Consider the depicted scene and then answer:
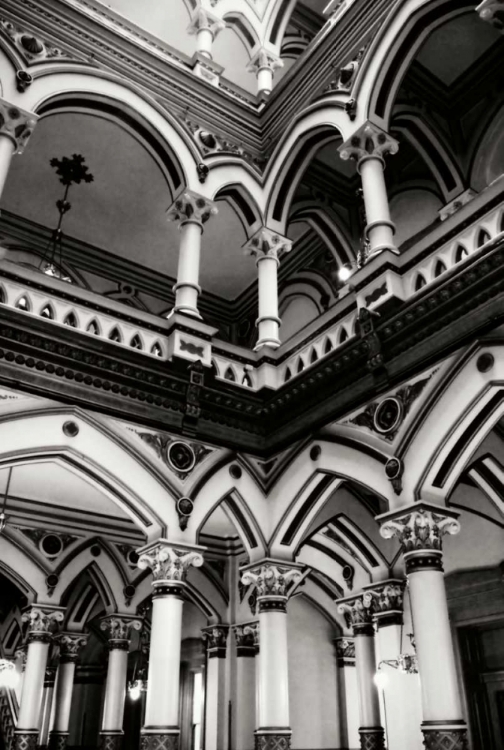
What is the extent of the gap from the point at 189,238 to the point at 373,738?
707cm

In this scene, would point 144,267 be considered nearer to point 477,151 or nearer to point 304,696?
point 477,151

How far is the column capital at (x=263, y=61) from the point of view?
11.6 meters

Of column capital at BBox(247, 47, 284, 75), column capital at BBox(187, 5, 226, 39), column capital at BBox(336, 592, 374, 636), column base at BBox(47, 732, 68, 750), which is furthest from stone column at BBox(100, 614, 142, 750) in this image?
column capital at BBox(187, 5, 226, 39)

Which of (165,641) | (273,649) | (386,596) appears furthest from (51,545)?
(386,596)

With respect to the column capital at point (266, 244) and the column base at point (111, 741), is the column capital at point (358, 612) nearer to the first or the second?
the column base at point (111, 741)

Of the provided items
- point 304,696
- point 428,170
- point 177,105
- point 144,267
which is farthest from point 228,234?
point 304,696

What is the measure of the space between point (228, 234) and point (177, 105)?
2786 mm

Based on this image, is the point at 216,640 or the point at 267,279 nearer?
the point at 267,279

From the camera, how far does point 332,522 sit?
10125mm

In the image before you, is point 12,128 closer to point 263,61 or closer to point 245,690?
point 263,61

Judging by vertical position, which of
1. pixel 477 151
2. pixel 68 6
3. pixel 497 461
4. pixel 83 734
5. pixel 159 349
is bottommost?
pixel 83 734

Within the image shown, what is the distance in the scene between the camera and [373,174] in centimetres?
852

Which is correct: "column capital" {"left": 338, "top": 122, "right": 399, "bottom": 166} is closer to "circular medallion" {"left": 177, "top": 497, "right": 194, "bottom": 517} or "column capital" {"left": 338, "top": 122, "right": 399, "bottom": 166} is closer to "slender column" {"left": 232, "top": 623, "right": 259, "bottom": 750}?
"circular medallion" {"left": 177, "top": 497, "right": 194, "bottom": 517}

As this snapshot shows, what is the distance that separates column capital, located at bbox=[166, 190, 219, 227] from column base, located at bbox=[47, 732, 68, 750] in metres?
9.18
